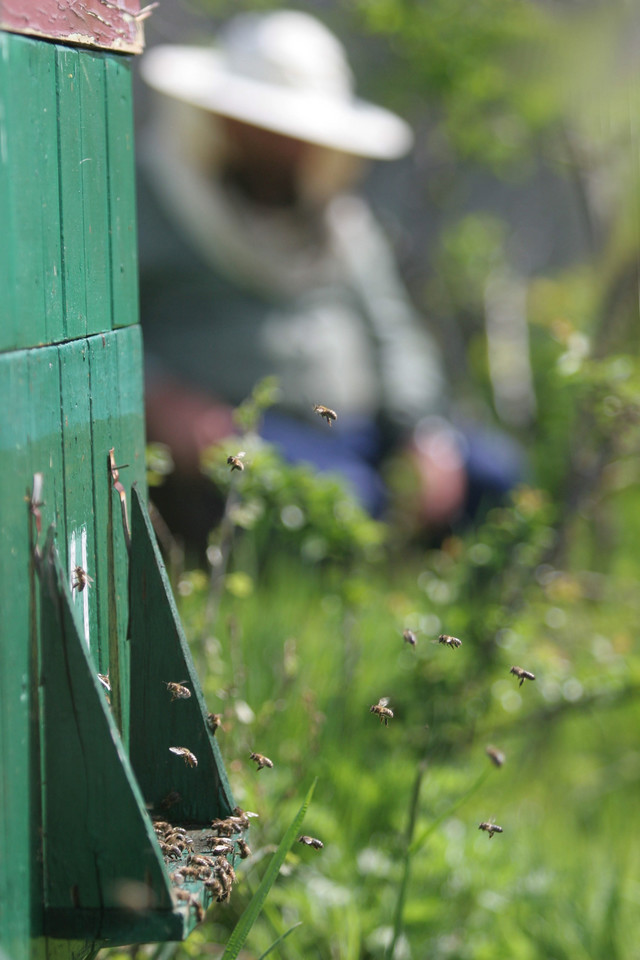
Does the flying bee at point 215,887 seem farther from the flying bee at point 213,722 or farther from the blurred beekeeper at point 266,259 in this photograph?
the blurred beekeeper at point 266,259

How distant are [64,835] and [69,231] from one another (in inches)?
23.4

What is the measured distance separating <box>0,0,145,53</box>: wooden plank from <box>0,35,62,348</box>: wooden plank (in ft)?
0.05

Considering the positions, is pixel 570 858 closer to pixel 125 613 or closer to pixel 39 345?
pixel 125 613

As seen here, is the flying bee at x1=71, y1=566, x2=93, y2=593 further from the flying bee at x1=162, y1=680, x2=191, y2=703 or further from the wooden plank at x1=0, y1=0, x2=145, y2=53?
the wooden plank at x1=0, y1=0, x2=145, y2=53

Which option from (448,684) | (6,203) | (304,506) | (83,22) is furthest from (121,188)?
(448,684)

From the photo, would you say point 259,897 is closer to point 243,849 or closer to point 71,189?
point 243,849

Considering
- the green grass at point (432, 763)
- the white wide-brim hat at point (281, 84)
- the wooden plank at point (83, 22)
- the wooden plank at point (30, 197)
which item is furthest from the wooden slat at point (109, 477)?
the white wide-brim hat at point (281, 84)

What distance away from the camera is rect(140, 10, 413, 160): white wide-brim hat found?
10.6ft

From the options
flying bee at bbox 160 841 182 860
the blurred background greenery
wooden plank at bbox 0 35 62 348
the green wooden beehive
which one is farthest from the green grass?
wooden plank at bbox 0 35 62 348

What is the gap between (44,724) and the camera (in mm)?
981

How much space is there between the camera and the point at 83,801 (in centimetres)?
99

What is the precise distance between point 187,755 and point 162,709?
0.23ft

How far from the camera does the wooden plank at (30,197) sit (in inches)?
35.7

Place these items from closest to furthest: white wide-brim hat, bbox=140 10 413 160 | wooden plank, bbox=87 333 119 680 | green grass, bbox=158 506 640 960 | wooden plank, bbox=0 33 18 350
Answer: wooden plank, bbox=0 33 18 350
wooden plank, bbox=87 333 119 680
green grass, bbox=158 506 640 960
white wide-brim hat, bbox=140 10 413 160
